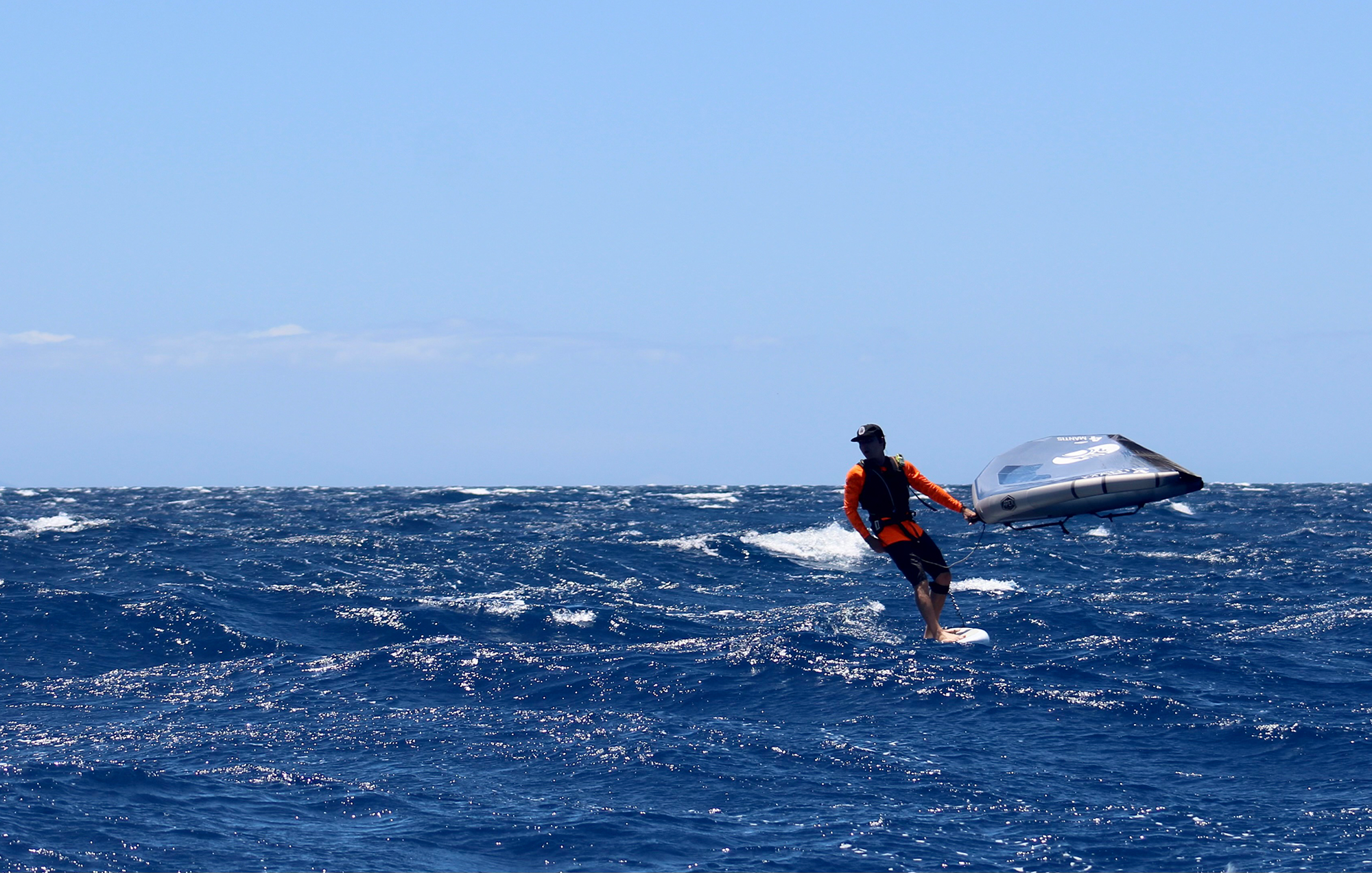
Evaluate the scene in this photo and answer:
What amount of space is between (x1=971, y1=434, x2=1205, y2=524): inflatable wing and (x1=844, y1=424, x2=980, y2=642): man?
0.40m

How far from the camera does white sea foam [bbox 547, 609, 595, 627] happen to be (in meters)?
17.1

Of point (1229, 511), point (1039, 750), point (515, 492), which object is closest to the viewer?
point (1039, 750)

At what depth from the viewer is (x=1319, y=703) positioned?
1197cm

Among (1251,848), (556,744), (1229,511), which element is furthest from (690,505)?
(1251,848)

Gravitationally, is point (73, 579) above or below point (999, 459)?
below

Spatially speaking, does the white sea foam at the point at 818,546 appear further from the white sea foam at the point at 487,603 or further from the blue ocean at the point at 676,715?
the white sea foam at the point at 487,603

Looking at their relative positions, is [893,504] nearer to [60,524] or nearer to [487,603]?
[487,603]

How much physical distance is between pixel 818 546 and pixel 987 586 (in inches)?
298

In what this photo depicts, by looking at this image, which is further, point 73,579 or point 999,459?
point 73,579

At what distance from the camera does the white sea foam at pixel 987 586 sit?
20.0 metres

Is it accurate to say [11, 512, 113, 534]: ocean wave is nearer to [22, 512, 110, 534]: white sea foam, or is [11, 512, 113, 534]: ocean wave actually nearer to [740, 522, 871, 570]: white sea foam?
[22, 512, 110, 534]: white sea foam

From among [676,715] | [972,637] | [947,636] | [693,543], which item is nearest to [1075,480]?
[947,636]

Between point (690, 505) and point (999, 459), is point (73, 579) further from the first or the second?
point (690, 505)

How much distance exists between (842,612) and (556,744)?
25.5 ft
